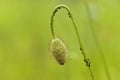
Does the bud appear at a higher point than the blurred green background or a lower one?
lower

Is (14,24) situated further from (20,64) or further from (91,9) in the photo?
(91,9)

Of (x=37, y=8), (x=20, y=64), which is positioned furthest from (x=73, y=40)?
(x=37, y=8)

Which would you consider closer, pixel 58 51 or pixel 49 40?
pixel 58 51

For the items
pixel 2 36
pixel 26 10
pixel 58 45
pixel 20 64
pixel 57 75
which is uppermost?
pixel 26 10

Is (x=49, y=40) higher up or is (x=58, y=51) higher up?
(x=49, y=40)

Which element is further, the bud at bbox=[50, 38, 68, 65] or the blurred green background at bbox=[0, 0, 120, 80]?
the blurred green background at bbox=[0, 0, 120, 80]
